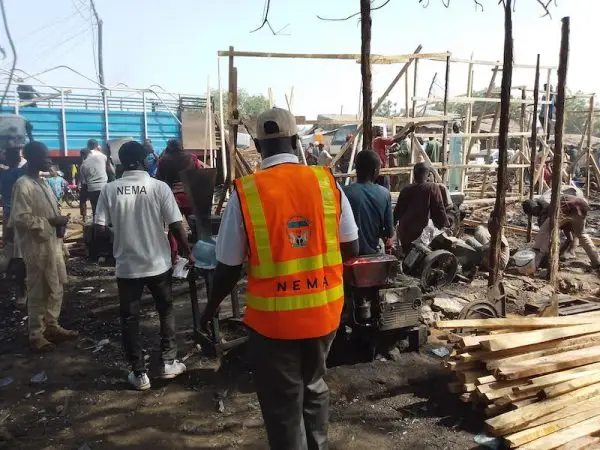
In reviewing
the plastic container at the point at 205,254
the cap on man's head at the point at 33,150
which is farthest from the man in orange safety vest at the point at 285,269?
the cap on man's head at the point at 33,150

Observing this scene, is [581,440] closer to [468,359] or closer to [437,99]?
[468,359]

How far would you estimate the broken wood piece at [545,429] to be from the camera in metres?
2.97

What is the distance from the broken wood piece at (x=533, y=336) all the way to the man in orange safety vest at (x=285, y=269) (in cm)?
162

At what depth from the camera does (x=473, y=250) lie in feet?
23.6

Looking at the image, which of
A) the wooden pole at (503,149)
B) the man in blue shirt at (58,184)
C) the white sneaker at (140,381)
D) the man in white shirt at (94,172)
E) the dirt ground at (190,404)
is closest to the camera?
the dirt ground at (190,404)

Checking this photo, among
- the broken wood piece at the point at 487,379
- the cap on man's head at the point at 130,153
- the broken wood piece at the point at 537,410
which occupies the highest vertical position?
the cap on man's head at the point at 130,153

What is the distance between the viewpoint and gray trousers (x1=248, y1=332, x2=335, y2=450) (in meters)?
2.32

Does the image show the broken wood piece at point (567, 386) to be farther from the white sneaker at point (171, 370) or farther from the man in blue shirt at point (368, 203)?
the white sneaker at point (171, 370)

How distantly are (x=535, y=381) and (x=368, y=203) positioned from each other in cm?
199

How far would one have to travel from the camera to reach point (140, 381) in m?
4.08

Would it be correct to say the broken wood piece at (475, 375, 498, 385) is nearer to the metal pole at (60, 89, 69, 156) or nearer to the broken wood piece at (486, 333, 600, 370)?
the broken wood piece at (486, 333, 600, 370)

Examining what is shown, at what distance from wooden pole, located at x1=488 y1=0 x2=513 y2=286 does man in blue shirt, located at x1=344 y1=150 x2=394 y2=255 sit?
1454mm

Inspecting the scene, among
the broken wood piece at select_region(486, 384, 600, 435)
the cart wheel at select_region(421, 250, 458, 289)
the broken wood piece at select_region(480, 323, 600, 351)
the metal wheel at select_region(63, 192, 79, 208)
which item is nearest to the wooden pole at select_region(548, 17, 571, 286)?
the cart wheel at select_region(421, 250, 458, 289)

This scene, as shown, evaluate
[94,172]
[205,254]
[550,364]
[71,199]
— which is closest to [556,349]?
[550,364]
